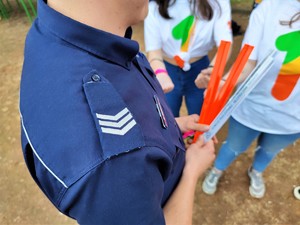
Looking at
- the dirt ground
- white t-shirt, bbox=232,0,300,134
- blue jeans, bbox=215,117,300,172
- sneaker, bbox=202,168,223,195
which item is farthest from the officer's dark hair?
the dirt ground

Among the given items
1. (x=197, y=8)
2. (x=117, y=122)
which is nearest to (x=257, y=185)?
(x=197, y=8)

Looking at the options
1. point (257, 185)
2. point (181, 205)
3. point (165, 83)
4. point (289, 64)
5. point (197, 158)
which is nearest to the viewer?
point (181, 205)

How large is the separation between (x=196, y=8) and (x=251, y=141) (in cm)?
70

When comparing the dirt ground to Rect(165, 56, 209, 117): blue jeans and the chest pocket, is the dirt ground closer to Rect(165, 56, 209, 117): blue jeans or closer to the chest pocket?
Rect(165, 56, 209, 117): blue jeans

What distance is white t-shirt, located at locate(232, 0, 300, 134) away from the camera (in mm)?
1018

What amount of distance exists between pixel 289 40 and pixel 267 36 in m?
0.08

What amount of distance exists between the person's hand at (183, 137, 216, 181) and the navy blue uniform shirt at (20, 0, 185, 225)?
0.84ft

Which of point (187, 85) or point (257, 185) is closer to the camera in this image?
point (187, 85)

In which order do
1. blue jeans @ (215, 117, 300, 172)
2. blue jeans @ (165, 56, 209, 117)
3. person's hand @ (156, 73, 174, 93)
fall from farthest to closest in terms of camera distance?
blue jeans @ (165, 56, 209, 117)
blue jeans @ (215, 117, 300, 172)
person's hand @ (156, 73, 174, 93)

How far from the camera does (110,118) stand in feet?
1.47

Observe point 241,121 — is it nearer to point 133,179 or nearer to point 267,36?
point 267,36

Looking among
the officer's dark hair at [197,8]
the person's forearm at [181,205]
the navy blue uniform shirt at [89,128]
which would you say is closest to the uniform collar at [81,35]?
the navy blue uniform shirt at [89,128]

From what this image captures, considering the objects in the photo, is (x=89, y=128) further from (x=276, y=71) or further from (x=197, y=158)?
(x=276, y=71)

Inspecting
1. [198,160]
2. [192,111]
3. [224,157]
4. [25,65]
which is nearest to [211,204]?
[224,157]
